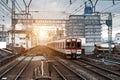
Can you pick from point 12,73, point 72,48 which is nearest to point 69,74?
point 12,73

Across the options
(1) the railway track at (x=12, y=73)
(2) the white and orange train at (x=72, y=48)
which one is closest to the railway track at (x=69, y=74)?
(1) the railway track at (x=12, y=73)

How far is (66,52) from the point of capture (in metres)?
42.6

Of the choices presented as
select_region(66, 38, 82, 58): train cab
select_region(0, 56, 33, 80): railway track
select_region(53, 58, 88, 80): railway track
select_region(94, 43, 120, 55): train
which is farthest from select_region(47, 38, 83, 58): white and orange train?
select_region(53, 58, 88, 80): railway track

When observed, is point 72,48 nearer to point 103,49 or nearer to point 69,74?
point 103,49

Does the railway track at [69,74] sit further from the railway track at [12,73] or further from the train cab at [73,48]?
the train cab at [73,48]

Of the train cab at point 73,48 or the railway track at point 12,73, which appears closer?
the railway track at point 12,73

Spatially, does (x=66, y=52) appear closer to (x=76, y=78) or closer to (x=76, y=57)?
(x=76, y=57)

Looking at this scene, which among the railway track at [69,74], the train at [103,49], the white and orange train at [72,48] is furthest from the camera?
the train at [103,49]

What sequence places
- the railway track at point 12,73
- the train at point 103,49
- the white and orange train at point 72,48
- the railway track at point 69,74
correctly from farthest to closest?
the train at point 103,49
the white and orange train at point 72,48
the railway track at point 12,73
the railway track at point 69,74

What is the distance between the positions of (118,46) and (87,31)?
29834 mm

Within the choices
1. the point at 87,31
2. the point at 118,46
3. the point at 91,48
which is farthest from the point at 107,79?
the point at 87,31

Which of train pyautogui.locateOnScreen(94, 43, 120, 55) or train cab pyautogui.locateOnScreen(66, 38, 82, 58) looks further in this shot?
train pyautogui.locateOnScreen(94, 43, 120, 55)

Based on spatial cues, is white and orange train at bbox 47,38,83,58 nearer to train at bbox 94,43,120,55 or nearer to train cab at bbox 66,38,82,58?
train cab at bbox 66,38,82,58

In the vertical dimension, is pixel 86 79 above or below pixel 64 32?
below
